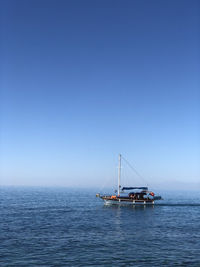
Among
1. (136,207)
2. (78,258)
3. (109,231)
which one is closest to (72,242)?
(78,258)

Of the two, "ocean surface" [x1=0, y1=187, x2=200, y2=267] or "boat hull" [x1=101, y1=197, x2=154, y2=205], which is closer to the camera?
"ocean surface" [x1=0, y1=187, x2=200, y2=267]

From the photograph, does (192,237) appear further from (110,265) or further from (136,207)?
(136,207)

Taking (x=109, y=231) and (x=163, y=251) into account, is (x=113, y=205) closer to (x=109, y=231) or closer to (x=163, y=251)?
(x=109, y=231)

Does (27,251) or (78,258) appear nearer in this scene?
(78,258)

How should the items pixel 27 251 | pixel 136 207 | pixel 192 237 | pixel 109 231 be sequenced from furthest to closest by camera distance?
pixel 136 207 < pixel 109 231 < pixel 192 237 < pixel 27 251

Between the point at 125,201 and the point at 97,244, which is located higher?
the point at 125,201

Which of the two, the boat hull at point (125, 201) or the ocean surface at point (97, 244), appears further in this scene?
the boat hull at point (125, 201)

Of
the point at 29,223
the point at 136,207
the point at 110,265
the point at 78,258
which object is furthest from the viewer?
the point at 136,207

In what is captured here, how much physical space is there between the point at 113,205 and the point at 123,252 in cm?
6151

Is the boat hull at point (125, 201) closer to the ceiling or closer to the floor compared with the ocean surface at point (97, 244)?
closer to the ceiling

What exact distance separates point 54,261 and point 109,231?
60.8 ft

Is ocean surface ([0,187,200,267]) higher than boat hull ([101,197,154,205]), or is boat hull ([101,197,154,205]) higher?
boat hull ([101,197,154,205])

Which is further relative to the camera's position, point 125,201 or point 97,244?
point 125,201

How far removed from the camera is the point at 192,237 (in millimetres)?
41250
